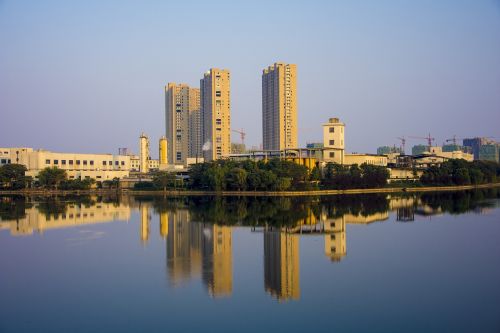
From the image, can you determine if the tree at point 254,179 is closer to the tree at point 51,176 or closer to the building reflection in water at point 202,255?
the building reflection in water at point 202,255

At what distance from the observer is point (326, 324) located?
15.1 ft

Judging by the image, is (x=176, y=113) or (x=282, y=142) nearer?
(x=282, y=142)

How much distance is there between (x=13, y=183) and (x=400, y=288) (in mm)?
20731

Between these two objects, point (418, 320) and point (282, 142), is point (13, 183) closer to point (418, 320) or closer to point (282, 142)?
point (282, 142)

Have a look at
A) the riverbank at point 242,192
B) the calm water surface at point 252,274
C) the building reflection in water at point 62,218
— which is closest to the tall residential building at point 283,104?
the riverbank at point 242,192

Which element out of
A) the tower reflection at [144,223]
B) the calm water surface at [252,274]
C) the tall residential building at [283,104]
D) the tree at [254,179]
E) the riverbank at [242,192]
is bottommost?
the calm water surface at [252,274]

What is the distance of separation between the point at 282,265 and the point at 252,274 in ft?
2.04

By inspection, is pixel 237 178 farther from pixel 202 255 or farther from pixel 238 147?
pixel 238 147

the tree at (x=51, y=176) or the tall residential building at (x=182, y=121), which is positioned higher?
the tall residential building at (x=182, y=121)

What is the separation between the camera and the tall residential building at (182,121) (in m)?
35.2

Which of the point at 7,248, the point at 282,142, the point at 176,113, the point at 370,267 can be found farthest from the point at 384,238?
the point at 176,113

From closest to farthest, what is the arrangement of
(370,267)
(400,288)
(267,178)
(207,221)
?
1. (400,288)
2. (370,267)
3. (207,221)
4. (267,178)

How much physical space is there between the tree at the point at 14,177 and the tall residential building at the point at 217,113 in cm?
1071

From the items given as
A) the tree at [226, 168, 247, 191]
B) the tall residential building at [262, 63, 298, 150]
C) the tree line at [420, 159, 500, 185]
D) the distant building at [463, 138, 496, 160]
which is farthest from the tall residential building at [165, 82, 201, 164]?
the distant building at [463, 138, 496, 160]
